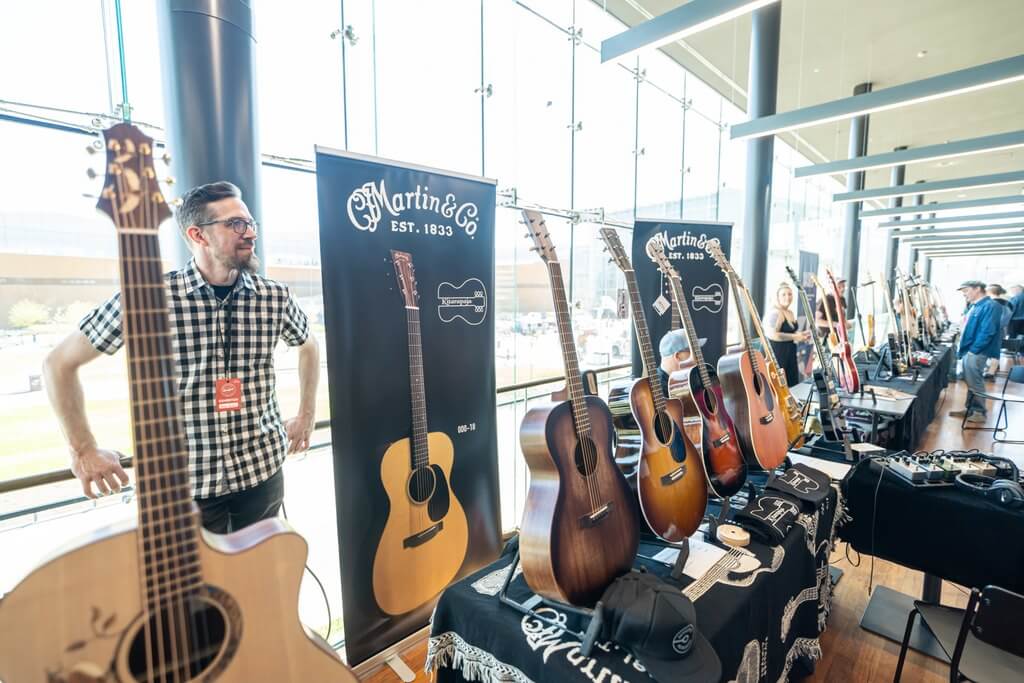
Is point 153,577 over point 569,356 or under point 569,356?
under

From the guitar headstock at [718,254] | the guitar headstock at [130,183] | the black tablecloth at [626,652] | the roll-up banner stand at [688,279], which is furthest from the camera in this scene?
the roll-up banner stand at [688,279]

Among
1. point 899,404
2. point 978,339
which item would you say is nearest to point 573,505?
point 899,404

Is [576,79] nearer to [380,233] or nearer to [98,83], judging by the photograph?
[380,233]

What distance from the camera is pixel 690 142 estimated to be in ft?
17.6

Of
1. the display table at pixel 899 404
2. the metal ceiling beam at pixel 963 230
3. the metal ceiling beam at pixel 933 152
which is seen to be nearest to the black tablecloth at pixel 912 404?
the display table at pixel 899 404

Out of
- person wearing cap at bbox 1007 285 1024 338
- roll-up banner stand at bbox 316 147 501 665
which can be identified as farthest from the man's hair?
person wearing cap at bbox 1007 285 1024 338

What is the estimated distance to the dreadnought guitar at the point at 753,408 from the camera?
2.23 metres

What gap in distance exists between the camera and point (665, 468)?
1.76 metres

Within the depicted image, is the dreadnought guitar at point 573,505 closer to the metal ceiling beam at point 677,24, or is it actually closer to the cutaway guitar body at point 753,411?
the cutaway guitar body at point 753,411

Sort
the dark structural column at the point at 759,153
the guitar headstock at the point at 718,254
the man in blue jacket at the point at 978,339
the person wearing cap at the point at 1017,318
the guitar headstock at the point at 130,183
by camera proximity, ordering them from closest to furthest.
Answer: the guitar headstock at the point at 130,183
the guitar headstock at the point at 718,254
the dark structural column at the point at 759,153
the man in blue jacket at the point at 978,339
the person wearing cap at the point at 1017,318

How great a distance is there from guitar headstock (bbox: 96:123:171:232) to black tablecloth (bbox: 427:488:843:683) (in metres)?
1.32

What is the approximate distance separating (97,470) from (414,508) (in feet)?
3.56

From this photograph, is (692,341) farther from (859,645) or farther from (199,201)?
(199,201)

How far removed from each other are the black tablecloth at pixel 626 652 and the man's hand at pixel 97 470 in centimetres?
103
